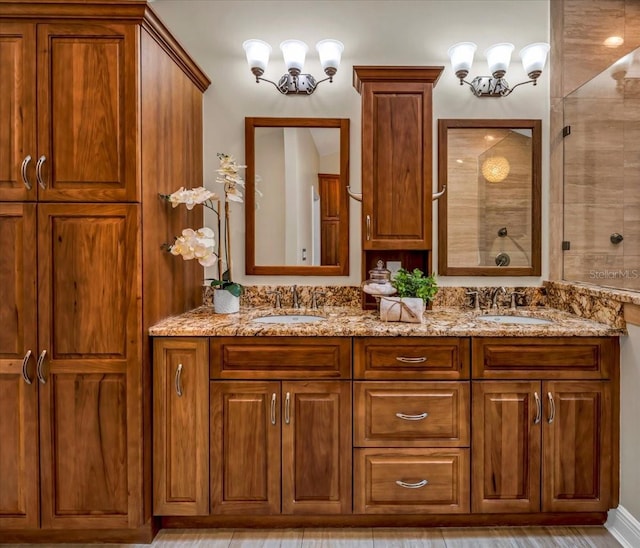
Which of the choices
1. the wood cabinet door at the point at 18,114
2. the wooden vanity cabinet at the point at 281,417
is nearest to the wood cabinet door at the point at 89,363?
the wood cabinet door at the point at 18,114

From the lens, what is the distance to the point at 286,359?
1.84 m

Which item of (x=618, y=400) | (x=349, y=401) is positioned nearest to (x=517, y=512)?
(x=618, y=400)

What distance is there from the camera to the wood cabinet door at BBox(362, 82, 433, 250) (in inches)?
87.0

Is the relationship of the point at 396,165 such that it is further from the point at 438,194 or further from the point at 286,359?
the point at 286,359

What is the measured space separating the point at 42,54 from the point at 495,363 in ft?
7.22

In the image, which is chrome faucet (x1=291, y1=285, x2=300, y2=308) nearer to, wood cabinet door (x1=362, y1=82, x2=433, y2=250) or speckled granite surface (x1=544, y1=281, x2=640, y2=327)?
wood cabinet door (x1=362, y1=82, x2=433, y2=250)

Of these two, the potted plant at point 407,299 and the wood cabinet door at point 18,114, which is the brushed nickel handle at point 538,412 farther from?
the wood cabinet door at point 18,114

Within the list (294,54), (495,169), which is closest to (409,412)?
(495,169)

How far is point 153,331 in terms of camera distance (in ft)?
5.89

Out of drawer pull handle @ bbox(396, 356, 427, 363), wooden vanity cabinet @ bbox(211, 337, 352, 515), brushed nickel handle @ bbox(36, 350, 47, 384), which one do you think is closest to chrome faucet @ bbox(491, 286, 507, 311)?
drawer pull handle @ bbox(396, 356, 427, 363)

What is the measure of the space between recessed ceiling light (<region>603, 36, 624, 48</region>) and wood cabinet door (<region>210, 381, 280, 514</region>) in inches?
103

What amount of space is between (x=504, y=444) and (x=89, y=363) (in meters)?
1.74

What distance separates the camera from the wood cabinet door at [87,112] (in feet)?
5.54

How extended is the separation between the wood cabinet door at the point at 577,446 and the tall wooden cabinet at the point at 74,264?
5.54 ft
